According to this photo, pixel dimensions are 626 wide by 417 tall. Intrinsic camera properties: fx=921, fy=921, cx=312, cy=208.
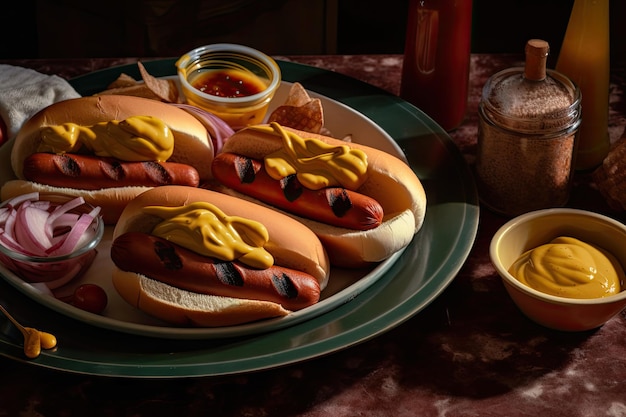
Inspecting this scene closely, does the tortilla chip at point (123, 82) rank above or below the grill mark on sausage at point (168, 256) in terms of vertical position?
above

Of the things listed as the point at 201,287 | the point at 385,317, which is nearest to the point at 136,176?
the point at 201,287

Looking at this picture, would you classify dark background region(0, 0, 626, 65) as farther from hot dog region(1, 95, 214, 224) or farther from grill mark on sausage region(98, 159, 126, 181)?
grill mark on sausage region(98, 159, 126, 181)

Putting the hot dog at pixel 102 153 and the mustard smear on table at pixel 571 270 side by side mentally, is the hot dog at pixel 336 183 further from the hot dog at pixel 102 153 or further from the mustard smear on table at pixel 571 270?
the mustard smear on table at pixel 571 270

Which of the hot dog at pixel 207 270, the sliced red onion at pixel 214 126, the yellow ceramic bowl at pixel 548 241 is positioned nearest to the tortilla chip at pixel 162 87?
the sliced red onion at pixel 214 126

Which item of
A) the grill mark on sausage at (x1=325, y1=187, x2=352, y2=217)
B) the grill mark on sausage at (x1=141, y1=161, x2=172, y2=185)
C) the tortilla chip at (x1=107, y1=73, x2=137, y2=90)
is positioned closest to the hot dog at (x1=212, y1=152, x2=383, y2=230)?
the grill mark on sausage at (x1=325, y1=187, x2=352, y2=217)

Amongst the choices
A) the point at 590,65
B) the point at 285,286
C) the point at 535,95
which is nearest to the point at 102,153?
the point at 285,286

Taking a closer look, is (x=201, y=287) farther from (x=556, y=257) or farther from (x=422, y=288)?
(x=556, y=257)
